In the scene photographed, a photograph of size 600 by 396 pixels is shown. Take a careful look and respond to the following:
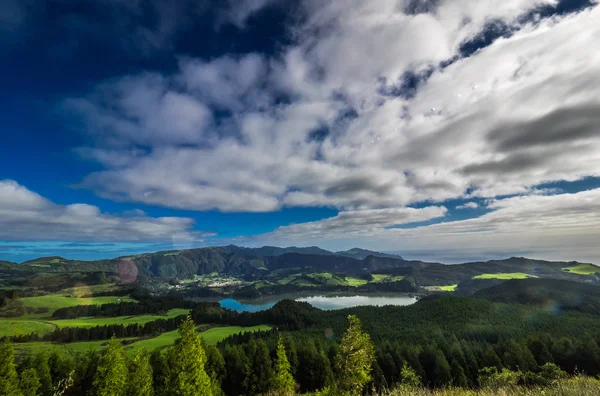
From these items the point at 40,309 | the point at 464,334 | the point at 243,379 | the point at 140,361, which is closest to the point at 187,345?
the point at 140,361

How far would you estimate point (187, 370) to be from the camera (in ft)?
85.5

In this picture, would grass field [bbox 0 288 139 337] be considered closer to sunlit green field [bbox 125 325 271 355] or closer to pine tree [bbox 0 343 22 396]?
sunlit green field [bbox 125 325 271 355]

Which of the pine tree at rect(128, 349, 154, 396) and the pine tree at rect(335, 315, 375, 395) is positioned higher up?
the pine tree at rect(335, 315, 375, 395)

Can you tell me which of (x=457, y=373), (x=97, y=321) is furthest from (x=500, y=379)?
(x=97, y=321)

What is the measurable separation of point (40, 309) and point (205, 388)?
25566 cm

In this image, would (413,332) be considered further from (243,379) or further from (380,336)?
(243,379)

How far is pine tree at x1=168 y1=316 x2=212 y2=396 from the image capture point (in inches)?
998

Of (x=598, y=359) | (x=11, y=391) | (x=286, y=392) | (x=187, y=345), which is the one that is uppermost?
(x=187, y=345)

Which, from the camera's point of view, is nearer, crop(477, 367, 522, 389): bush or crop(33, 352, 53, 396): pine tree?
crop(477, 367, 522, 389): bush

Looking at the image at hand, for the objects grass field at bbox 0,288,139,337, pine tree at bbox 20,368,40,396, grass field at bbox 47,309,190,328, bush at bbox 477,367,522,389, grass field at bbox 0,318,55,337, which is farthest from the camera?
grass field at bbox 47,309,190,328

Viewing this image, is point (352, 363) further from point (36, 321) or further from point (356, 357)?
point (36, 321)

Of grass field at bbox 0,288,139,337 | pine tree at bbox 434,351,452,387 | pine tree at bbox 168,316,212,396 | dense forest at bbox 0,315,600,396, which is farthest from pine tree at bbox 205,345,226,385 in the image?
grass field at bbox 0,288,139,337

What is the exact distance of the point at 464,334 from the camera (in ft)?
458

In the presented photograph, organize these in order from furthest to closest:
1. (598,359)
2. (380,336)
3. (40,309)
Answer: (40,309) → (380,336) → (598,359)
